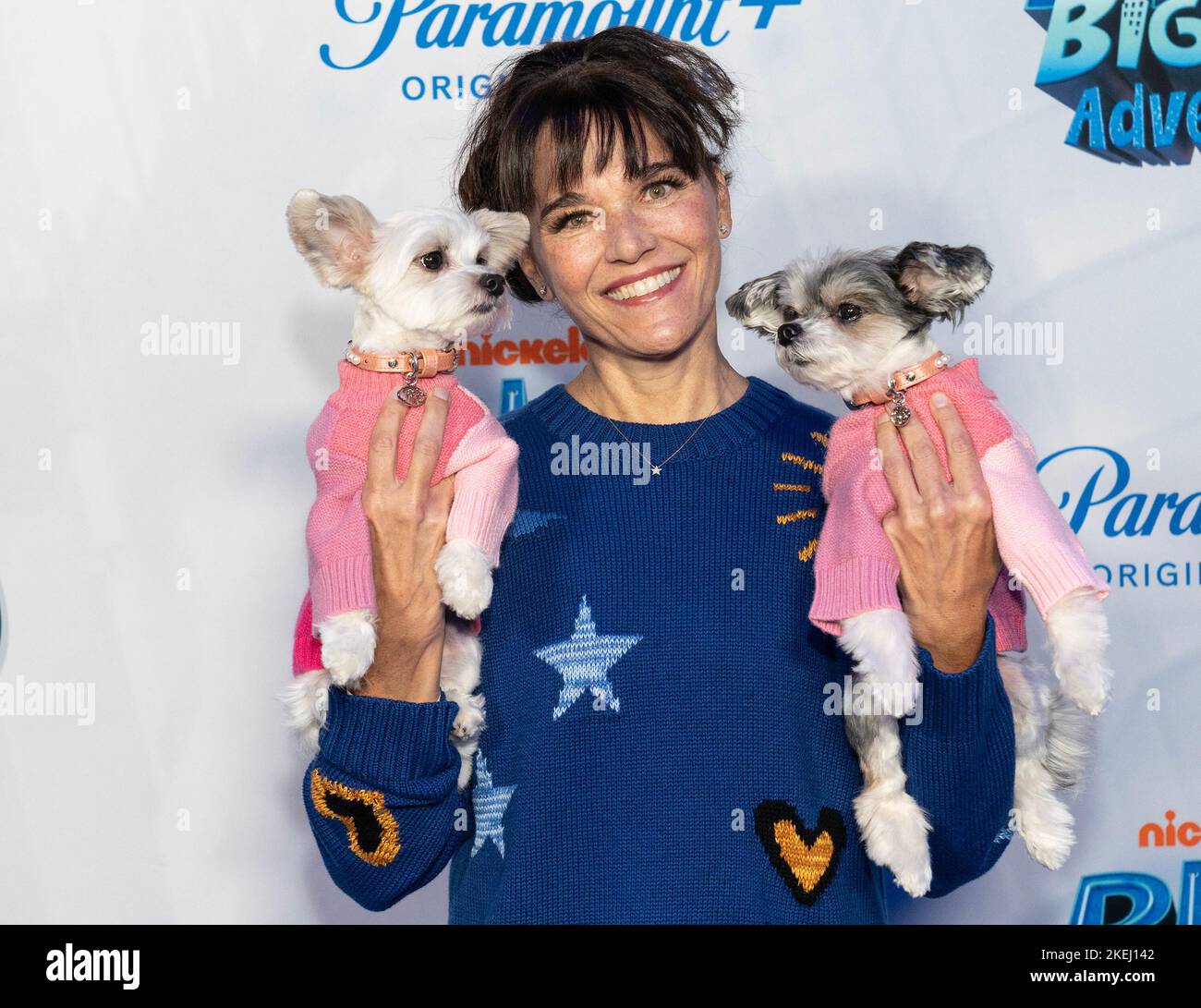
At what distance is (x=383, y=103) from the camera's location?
133 inches

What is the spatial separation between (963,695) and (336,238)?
1.50m

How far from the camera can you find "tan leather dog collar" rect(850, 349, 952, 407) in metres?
2.31

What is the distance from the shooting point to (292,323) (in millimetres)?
3400

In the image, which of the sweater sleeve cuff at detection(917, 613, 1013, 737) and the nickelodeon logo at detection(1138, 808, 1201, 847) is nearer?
the sweater sleeve cuff at detection(917, 613, 1013, 737)

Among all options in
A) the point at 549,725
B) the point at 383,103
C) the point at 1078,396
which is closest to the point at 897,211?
the point at 1078,396

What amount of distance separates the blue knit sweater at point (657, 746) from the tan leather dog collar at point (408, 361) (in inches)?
13.5

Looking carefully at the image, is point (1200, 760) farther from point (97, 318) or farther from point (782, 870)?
point (97, 318)

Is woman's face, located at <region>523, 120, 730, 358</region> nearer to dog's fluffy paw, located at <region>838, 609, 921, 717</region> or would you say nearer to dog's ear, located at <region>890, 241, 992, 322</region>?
dog's ear, located at <region>890, 241, 992, 322</region>

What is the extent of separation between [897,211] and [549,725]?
75.1 inches

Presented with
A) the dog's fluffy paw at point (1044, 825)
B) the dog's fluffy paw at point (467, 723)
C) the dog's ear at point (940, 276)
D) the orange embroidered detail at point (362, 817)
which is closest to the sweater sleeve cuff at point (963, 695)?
the dog's fluffy paw at point (1044, 825)

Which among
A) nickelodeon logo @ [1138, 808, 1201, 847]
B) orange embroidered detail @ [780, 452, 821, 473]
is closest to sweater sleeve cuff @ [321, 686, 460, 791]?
orange embroidered detail @ [780, 452, 821, 473]

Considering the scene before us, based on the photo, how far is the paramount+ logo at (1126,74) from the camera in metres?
3.26

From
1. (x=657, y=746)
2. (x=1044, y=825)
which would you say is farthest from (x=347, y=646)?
(x=1044, y=825)

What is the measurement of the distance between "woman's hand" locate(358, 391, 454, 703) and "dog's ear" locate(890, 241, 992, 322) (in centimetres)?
97
